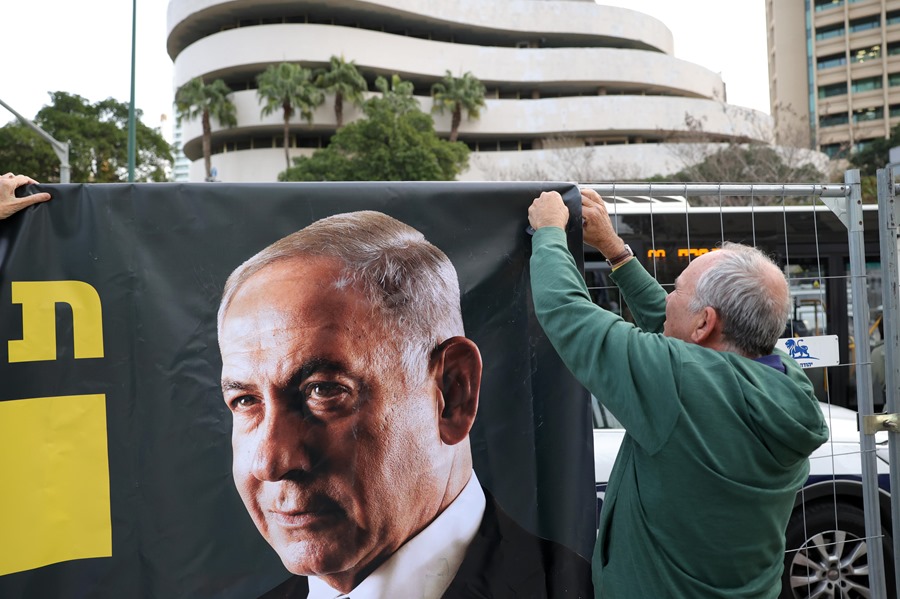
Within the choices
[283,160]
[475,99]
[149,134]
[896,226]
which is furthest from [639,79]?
[896,226]

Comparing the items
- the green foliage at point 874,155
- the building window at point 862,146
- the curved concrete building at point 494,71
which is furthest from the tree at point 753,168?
the building window at point 862,146

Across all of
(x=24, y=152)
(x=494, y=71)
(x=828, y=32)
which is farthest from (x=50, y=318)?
(x=828, y=32)

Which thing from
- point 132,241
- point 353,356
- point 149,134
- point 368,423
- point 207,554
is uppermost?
point 149,134

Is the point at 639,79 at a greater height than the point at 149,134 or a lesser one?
greater

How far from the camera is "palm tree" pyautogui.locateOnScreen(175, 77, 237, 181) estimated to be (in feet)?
148

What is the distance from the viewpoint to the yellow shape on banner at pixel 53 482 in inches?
79.8

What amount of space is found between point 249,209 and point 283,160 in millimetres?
46368

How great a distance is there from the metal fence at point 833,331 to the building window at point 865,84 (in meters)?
85.3

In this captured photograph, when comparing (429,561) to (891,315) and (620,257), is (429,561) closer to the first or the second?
(620,257)

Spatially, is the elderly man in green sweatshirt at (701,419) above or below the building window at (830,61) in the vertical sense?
below

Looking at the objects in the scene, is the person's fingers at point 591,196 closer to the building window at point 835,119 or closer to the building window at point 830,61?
the building window at point 835,119

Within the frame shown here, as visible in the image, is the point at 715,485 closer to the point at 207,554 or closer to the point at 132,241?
the point at 207,554

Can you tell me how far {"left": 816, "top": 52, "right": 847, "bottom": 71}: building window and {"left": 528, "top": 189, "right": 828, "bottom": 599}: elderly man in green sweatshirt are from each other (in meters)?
96.0

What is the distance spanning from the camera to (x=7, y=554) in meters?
2.01
